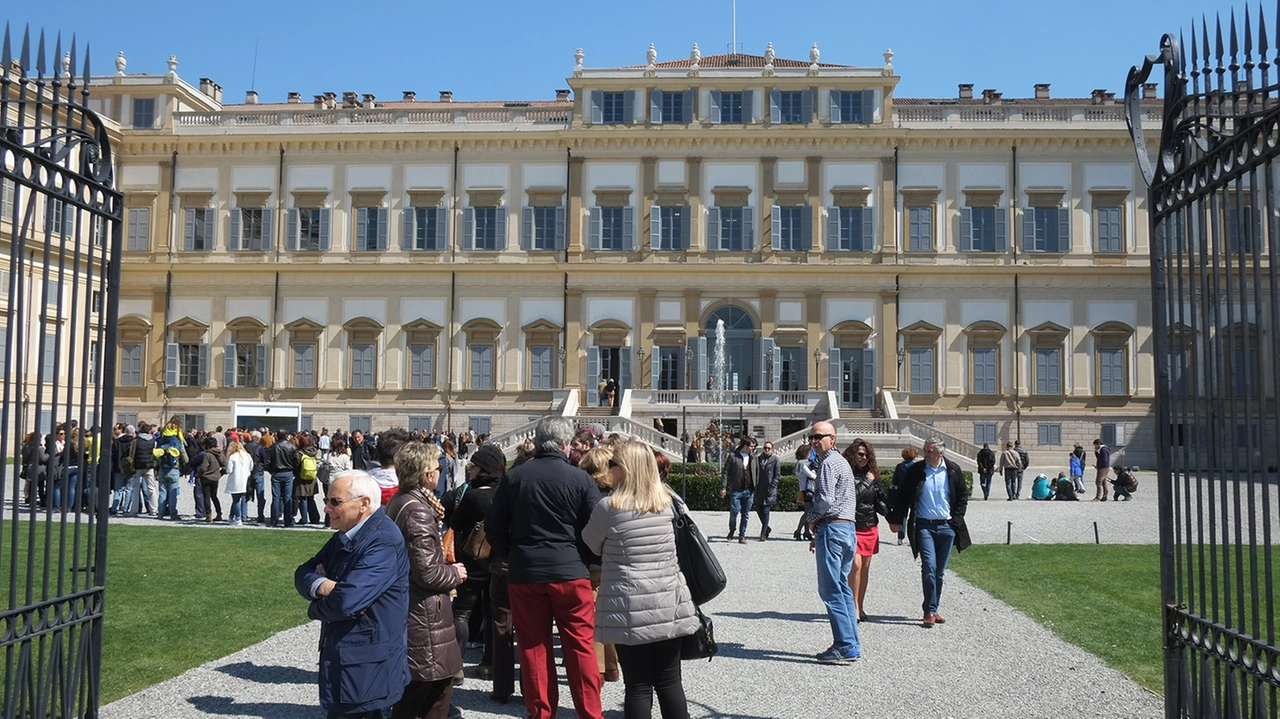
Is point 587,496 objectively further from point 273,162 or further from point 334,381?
point 273,162

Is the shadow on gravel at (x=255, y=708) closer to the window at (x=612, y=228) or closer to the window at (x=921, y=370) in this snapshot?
the window at (x=612, y=228)

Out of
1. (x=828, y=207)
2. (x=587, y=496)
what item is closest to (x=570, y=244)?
(x=828, y=207)

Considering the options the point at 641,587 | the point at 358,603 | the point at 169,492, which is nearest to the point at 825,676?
the point at 641,587

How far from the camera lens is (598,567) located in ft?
20.2

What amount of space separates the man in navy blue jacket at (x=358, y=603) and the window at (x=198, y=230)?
33.0 m

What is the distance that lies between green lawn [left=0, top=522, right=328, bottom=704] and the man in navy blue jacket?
2399 mm

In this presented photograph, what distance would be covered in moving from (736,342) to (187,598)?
2544cm

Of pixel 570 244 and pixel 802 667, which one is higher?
pixel 570 244

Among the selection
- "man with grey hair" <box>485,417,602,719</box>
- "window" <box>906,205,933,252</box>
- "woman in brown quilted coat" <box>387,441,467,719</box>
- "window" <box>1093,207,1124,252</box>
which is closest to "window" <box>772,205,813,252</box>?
"window" <box>906,205,933,252</box>

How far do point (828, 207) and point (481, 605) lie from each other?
2771 centimetres

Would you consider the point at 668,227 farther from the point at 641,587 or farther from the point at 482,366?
the point at 641,587

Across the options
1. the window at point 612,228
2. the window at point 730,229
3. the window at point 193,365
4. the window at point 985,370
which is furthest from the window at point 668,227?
the window at point 193,365

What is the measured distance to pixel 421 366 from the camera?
111 ft

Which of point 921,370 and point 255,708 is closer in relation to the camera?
point 255,708
